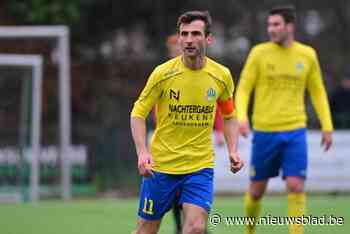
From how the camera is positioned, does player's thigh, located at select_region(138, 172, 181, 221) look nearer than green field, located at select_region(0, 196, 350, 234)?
Yes

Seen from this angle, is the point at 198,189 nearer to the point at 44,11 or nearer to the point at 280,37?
the point at 280,37

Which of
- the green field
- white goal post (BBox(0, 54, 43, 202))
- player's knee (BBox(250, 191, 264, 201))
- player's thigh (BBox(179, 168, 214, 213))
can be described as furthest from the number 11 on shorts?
white goal post (BBox(0, 54, 43, 202))

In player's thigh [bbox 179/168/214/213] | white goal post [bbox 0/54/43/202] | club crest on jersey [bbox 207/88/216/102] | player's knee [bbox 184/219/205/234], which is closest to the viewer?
player's knee [bbox 184/219/205/234]

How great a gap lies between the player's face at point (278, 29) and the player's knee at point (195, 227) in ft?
12.1

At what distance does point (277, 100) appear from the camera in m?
12.1

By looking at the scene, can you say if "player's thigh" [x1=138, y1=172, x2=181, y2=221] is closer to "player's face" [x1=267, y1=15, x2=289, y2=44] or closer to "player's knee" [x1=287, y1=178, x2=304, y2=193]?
"player's knee" [x1=287, y1=178, x2=304, y2=193]

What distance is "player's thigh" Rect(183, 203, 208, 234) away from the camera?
29.0ft

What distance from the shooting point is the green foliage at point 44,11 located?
27.2 metres

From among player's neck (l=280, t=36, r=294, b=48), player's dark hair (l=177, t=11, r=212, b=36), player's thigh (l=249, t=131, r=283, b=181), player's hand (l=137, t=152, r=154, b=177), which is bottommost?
player's thigh (l=249, t=131, r=283, b=181)

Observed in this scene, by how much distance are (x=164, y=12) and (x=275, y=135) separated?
16964mm

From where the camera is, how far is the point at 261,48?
480 inches

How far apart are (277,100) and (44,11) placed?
1594 cm

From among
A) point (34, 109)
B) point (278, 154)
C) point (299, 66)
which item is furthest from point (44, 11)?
point (278, 154)

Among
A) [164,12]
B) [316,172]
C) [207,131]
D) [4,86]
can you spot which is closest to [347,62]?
[164,12]
